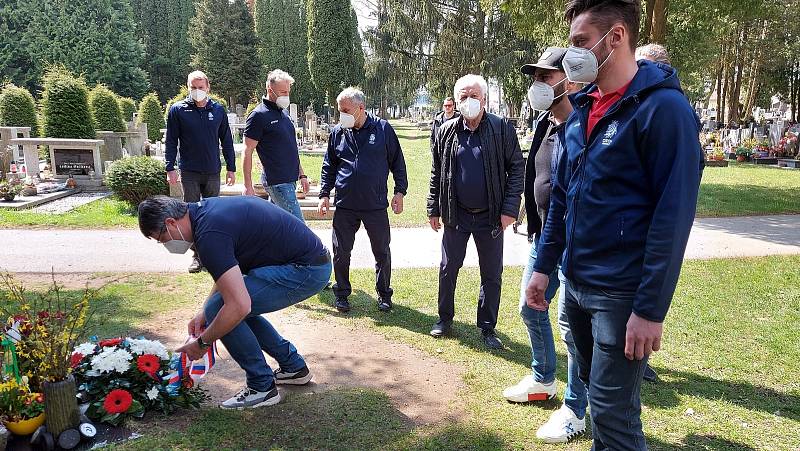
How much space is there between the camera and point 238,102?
4644cm

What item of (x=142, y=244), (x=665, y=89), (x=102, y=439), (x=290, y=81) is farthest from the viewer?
(x=142, y=244)

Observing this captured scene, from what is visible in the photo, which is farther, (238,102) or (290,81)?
(238,102)

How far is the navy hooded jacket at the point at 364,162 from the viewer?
5.42 m

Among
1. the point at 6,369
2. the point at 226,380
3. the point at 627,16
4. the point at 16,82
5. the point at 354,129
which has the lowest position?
the point at 226,380

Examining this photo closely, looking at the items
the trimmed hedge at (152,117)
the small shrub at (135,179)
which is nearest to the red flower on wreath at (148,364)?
the small shrub at (135,179)

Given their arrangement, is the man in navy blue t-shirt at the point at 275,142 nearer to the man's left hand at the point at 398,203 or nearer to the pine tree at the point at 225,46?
the man's left hand at the point at 398,203

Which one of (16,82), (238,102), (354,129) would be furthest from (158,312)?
(238,102)

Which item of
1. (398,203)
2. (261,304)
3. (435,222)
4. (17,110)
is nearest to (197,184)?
(398,203)

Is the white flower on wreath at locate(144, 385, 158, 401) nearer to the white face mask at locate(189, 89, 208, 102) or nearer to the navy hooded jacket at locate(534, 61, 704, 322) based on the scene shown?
the navy hooded jacket at locate(534, 61, 704, 322)

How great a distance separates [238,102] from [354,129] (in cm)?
4356

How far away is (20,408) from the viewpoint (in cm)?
317

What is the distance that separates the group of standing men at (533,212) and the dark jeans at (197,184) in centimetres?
1

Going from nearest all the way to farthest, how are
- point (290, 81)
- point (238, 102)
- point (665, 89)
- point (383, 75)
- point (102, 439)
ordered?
point (665, 89), point (102, 439), point (290, 81), point (383, 75), point (238, 102)

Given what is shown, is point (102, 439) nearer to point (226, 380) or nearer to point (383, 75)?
point (226, 380)
